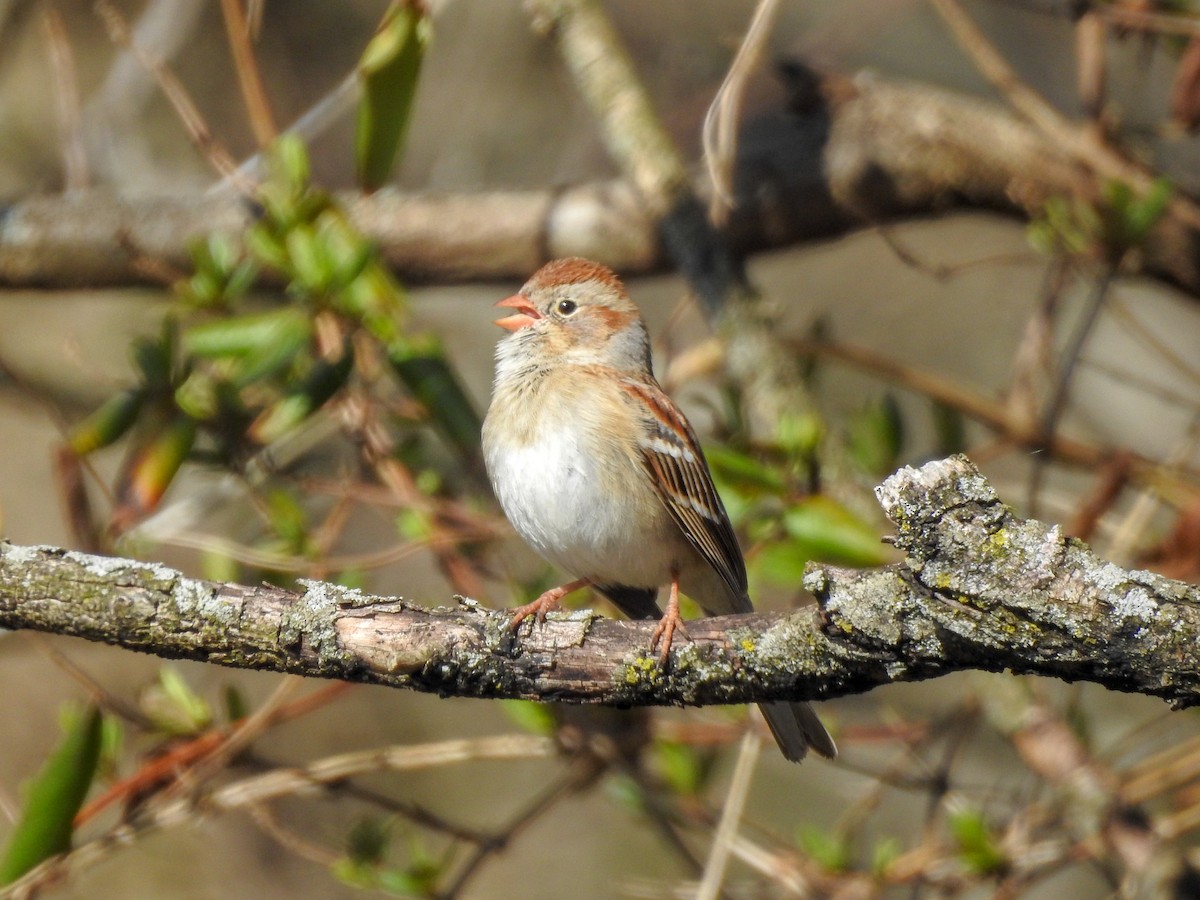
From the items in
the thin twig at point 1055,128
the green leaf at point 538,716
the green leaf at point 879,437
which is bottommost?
the green leaf at point 538,716

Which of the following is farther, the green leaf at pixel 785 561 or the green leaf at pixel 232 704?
the green leaf at pixel 232 704

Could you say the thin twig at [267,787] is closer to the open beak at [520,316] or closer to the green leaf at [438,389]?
the green leaf at [438,389]

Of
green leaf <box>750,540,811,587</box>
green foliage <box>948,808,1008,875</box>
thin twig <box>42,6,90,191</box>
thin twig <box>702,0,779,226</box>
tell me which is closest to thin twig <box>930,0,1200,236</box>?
thin twig <box>702,0,779,226</box>

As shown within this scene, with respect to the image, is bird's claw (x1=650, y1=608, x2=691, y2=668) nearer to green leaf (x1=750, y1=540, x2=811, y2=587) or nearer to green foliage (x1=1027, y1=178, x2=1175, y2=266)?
green leaf (x1=750, y1=540, x2=811, y2=587)

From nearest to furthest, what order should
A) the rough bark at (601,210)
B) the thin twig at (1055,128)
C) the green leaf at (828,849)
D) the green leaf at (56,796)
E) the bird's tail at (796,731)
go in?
1. the green leaf at (56,796)
2. the bird's tail at (796,731)
3. the green leaf at (828,849)
4. the thin twig at (1055,128)
5. the rough bark at (601,210)

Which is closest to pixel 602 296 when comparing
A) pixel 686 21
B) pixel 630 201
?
pixel 630 201

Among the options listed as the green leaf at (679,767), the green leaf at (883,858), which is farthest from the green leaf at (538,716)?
the green leaf at (883,858)

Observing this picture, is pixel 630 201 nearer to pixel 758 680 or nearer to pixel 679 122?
pixel 679 122
